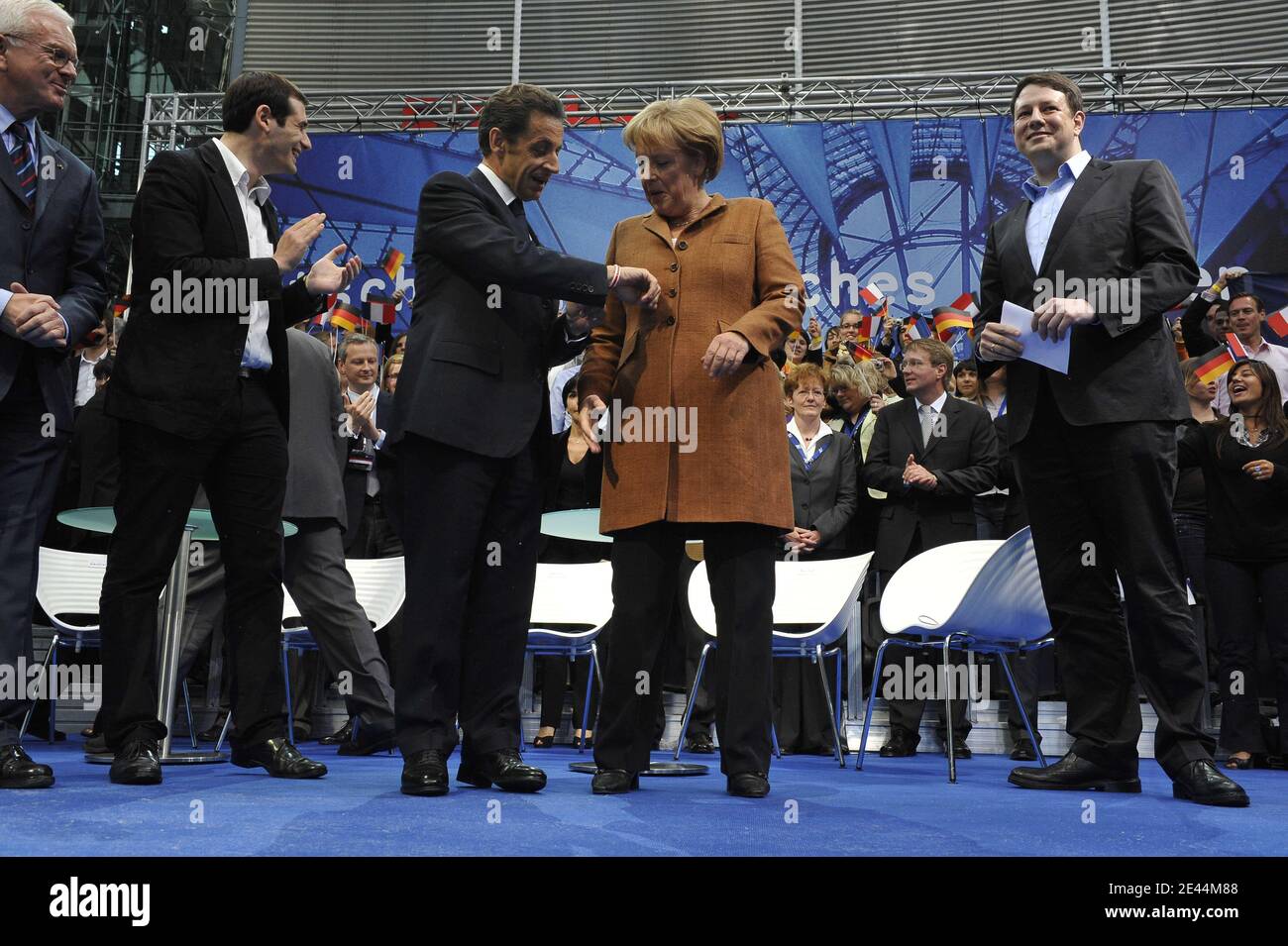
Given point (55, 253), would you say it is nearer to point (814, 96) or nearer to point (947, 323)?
point (947, 323)

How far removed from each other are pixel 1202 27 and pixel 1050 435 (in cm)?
1129

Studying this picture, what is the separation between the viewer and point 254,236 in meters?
3.78

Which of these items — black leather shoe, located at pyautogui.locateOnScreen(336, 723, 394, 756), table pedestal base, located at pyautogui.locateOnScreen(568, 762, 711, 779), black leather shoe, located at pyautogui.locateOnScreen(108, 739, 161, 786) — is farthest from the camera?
black leather shoe, located at pyautogui.locateOnScreen(336, 723, 394, 756)

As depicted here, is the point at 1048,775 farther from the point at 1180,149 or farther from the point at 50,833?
the point at 1180,149

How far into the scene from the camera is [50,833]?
7.57 ft

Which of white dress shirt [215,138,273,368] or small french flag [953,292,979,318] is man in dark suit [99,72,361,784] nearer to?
white dress shirt [215,138,273,368]

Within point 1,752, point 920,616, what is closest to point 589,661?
point 920,616

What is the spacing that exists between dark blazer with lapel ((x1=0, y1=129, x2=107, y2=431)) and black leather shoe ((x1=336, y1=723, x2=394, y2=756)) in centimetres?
220

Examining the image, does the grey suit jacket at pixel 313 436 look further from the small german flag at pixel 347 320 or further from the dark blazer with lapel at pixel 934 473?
the small german flag at pixel 347 320

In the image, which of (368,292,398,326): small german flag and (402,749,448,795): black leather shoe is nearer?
(402,749,448,795): black leather shoe

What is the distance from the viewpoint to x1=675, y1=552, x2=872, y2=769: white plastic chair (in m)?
5.07

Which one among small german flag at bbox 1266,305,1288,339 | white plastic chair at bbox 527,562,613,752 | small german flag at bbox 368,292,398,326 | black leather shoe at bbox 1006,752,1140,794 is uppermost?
small german flag at bbox 368,292,398,326

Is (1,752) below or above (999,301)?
below

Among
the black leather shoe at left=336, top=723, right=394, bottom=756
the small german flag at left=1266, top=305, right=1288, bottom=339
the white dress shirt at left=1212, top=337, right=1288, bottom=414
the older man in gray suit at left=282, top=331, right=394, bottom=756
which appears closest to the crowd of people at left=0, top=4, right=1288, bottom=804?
the older man in gray suit at left=282, top=331, right=394, bottom=756
